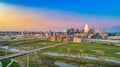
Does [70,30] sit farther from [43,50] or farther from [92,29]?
A: [43,50]

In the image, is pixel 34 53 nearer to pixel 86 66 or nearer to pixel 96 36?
pixel 86 66

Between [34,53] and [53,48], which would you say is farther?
[53,48]

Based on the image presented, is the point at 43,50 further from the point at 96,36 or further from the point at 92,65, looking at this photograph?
the point at 96,36

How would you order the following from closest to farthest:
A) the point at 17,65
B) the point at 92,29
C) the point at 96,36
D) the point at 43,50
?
the point at 17,65
the point at 43,50
the point at 96,36
the point at 92,29

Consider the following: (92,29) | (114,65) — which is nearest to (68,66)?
(114,65)

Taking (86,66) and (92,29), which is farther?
(92,29)

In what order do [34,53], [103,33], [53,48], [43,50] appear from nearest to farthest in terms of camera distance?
[34,53] < [43,50] < [53,48] < [103,33]

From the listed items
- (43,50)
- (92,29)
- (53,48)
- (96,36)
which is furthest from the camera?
(92,29)

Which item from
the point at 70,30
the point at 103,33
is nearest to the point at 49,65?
the point at 103,33

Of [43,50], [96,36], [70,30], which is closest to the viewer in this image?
[43,50]
